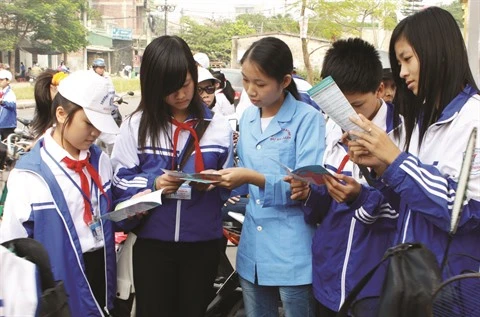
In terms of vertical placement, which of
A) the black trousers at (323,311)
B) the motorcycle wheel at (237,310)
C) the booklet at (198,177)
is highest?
the booklet at (198,177)

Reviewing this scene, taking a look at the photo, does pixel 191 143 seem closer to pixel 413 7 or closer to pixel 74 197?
pixel 74 197

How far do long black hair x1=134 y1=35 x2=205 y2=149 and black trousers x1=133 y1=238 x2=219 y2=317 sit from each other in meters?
0.44

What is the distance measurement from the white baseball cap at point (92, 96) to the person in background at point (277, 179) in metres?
0.57

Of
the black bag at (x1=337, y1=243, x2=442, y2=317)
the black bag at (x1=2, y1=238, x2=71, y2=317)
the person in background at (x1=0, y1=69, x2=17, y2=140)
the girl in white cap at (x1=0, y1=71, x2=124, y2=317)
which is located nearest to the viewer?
the black bag at (x1=337, y1=243, x2=442, y2=317)

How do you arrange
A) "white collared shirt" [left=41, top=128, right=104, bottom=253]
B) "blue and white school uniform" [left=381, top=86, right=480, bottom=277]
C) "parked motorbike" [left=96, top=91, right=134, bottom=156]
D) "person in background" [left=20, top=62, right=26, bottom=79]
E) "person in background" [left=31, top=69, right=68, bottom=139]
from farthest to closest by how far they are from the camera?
"person in background" [left=20, top=62, right=26, bottom=79]
"person in background" [left=31, top=69, right=68, bottom=139]
"parked motorbike" [left=96, top=91, right=134, bottom=156]
"white collared shirt" [left=41, top=128, right=104, bottom=253]
"blue and white school uniform" [left=381, top=86, right=480, bottom=277]

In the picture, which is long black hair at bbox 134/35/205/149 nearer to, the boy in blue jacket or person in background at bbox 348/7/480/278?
the boy in blue jacket

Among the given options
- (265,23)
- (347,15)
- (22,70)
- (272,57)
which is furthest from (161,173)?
(265,23)

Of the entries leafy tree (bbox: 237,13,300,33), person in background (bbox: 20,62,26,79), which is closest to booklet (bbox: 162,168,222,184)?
person in background (bbox: 20,62,26,79)

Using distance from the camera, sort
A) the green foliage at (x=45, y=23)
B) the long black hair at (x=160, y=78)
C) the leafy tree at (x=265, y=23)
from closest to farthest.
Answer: the long black hair at (x=160, y=78) → the green foliage at (x=45, y=23) → the leafy tree at (x=265, y=23)

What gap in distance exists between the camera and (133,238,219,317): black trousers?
237 centimetres

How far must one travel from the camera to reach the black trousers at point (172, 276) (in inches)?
93.3

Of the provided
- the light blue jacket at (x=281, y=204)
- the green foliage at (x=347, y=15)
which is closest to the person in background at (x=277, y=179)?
the light blue jacket at (x=281, y=204)

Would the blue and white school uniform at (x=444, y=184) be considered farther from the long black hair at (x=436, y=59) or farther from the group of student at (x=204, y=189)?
the group of student at (x=204, y=189)

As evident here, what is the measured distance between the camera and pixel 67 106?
223 centimetres
